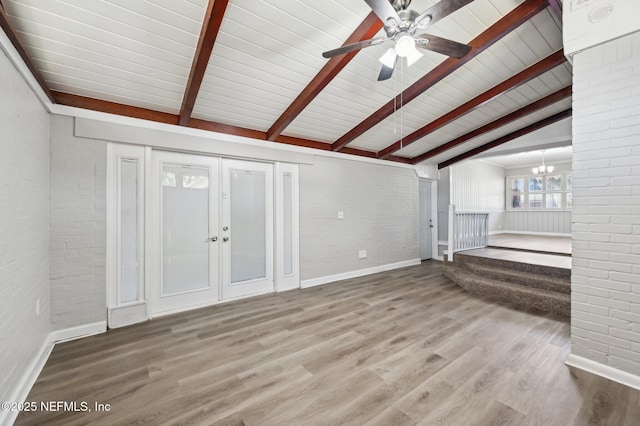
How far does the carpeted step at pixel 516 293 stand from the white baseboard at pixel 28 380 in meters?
5.25

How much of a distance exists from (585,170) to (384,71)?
1980mm

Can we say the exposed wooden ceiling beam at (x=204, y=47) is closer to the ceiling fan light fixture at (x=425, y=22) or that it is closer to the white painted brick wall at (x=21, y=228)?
the white painted brick wall at (x=21, y=228)

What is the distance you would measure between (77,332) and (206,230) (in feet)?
5.76

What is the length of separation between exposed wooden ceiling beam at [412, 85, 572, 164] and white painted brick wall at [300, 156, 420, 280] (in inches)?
29.8

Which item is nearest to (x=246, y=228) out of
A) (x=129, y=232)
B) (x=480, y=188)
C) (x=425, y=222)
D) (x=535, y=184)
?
(x=129, y=232)

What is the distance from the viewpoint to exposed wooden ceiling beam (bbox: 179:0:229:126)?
2.07 m

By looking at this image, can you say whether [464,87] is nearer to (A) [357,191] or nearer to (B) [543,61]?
(B) [543,61]

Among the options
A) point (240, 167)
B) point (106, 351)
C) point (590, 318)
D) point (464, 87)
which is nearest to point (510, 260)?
point (590, 318)

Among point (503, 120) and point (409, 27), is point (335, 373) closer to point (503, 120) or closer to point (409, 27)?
point (409, 27)

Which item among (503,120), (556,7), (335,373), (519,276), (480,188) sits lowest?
(335,373)

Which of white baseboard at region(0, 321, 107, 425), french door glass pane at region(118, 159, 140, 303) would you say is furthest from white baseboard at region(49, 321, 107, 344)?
french door glass pane at region(118, 159, 140, 303)

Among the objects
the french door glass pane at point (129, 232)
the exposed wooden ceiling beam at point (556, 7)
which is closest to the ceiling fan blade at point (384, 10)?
the exposed wooden ceiling beam at point (556, 7)

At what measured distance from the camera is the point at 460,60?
3.00m

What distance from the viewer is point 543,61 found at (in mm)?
3324
